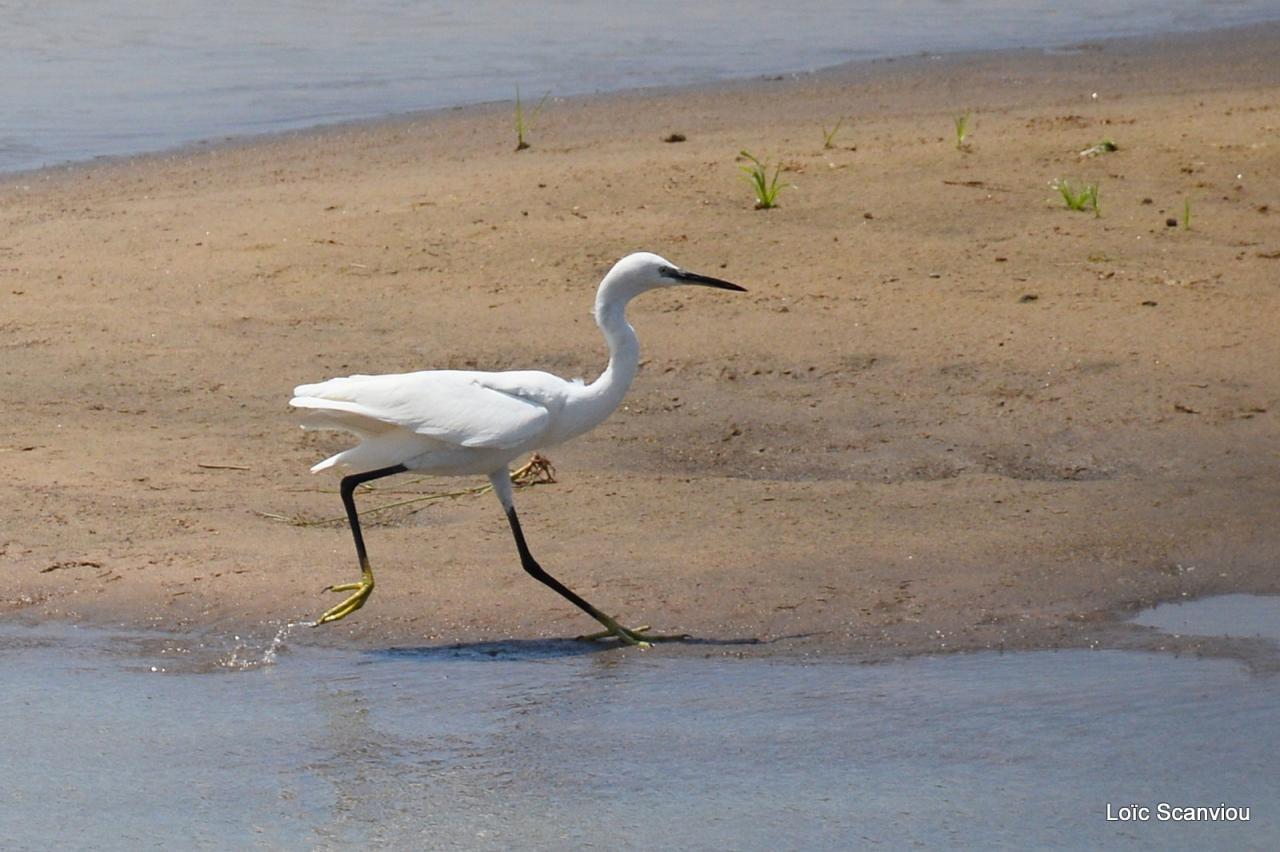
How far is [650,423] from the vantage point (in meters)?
7.43

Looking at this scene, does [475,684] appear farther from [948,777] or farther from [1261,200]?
[1261,200]

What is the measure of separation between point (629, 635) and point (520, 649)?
1.08ft

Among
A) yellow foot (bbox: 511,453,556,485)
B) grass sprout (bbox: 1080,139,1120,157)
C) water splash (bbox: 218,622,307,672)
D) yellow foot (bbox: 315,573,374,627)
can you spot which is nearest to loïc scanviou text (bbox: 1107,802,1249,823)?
yellow foot (bbox: 315,573,374,627)

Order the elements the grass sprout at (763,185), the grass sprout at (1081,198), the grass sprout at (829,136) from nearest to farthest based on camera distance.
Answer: the grass sprout at (1081,198), the grass sprout at (763,185), the grass sprout at (829,136)

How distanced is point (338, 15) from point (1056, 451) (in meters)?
13.6

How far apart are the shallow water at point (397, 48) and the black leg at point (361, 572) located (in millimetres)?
7452

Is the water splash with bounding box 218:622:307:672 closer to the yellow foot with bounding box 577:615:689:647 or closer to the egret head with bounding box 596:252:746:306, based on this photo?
the yellow foot with bounding box 577:615:689:647

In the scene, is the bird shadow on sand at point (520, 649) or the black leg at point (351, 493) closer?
the bird shadow on sand at point (520, 649)

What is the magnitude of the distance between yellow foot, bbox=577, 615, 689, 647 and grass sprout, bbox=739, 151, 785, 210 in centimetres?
440

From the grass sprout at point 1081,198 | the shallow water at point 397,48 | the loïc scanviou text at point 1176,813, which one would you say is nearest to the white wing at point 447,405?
the loïc scanviou text at point 1176,813

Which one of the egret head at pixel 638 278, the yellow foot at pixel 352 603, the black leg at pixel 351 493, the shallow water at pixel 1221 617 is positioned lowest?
the shallow water at pixel 1221 617

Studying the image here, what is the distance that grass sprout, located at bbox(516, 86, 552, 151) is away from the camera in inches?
468

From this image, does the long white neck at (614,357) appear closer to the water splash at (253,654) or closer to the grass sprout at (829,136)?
the water splash at (253,654)

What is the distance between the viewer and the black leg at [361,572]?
5637 millimetres
